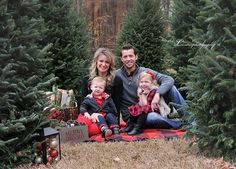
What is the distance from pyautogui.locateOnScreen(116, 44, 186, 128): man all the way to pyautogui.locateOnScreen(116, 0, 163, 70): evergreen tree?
2.71 metres

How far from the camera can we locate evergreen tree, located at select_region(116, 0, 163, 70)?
928cm

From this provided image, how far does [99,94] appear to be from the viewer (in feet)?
20.0

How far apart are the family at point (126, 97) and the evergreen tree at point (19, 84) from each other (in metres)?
1.75

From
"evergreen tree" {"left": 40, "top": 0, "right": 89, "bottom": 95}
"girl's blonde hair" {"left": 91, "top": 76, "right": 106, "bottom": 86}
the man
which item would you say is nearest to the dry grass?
the man

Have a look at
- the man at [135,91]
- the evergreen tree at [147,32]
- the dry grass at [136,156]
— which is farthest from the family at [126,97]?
the evergreen tree at [147,32]

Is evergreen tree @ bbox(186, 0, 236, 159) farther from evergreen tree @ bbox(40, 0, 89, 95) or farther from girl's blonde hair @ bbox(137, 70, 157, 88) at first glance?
evergreen tree @ bbox(40, 0, 89, 95)

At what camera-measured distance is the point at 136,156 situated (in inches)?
172

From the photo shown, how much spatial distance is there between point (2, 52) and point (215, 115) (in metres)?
2.16

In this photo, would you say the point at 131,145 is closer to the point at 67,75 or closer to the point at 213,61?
the point at 213,61

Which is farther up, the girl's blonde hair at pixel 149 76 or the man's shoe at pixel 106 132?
the girl's blonde hair at pixel 149 76

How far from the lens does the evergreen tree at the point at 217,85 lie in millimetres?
3854

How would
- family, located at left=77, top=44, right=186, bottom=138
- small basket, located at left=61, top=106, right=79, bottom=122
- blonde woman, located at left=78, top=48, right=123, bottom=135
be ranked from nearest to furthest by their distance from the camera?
1. family, located at left=77, top=44, right=186, bottom=138
2. blonde woman, located at left=78, top=48, right=123, bottom=135
3. small basket, located at left=61, top=106, right=79, bottom=122

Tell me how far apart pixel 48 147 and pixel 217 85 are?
1830 millimetres

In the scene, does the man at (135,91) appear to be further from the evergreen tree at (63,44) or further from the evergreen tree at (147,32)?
the evergreen tree at (147,32)
